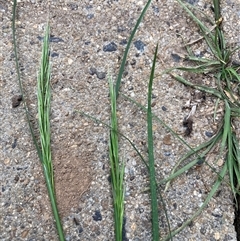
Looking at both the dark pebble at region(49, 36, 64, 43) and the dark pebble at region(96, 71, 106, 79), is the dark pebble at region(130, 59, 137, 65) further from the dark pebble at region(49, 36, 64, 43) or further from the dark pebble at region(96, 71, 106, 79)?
the dark pebble at region(49, 36, 64, 43)

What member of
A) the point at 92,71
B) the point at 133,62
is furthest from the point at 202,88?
the point at 92,71

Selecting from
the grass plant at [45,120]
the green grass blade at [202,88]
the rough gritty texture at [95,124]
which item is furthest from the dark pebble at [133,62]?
the grass plant at [45,120]

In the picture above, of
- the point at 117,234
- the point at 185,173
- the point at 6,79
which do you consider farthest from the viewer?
the point at 6,79

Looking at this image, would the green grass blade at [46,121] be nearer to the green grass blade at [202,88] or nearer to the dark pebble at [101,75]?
the dark pebble at [101,75]

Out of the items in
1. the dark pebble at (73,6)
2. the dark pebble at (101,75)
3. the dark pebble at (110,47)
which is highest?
the dark pebble at (73,6)

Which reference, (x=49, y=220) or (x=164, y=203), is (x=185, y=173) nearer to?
(x=164, y=203)

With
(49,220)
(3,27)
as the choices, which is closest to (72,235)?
(49,220)

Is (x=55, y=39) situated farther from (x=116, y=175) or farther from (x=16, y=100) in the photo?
(x=116, y=175)
